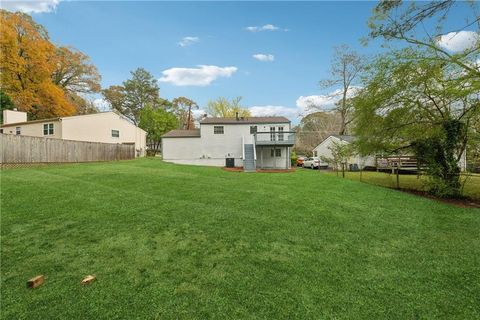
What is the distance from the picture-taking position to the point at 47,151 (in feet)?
48.5

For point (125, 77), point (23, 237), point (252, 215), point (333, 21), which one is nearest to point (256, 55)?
point (333, 21)

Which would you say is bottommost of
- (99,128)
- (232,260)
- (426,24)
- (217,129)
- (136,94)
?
(232,260)

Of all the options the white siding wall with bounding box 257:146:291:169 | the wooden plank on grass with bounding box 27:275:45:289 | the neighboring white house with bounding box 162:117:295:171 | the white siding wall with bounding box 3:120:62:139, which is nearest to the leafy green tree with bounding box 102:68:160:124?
the white siding wall with bounding box 3:120:62:139

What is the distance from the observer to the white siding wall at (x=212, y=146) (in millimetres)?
22453

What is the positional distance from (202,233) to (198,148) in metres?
18.8

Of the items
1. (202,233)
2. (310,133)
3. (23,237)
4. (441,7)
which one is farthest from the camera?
(310,133)

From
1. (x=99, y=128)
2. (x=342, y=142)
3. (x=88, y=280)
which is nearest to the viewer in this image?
(x=88, y=280)

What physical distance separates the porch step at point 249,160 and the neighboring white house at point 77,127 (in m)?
14.3

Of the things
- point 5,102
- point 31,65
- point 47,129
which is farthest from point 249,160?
point 5,102

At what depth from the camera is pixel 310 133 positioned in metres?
42.8

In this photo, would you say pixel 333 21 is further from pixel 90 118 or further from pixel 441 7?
pixel 90 118

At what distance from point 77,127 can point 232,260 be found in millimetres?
23087

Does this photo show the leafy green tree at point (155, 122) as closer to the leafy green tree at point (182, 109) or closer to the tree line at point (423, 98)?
the leafy green tree at point (182, 109)

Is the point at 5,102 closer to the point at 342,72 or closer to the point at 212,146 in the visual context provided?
the point at 212,146
